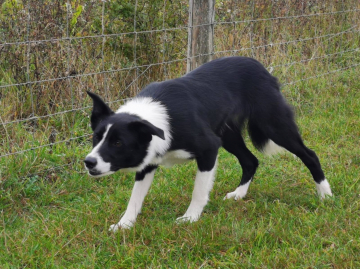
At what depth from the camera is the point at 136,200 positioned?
3.49 meters

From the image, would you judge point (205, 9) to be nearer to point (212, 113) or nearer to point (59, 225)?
point (212, 113)

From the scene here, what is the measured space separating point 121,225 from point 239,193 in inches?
41.2

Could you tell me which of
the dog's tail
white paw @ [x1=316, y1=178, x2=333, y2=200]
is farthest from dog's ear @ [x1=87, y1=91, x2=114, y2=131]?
white paw @ [x1=316, y1=178, x2=333, y2=200]

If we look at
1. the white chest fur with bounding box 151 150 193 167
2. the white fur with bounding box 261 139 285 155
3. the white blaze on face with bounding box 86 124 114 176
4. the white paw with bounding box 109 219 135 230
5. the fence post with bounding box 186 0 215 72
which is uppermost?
the fence post with bounding box 186 0 215 72

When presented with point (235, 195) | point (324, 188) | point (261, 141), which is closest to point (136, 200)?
point (235, 195)

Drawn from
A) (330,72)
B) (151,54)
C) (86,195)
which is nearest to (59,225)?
(86,195)

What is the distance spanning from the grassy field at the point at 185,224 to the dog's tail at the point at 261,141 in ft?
1.03

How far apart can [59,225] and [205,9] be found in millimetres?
2739

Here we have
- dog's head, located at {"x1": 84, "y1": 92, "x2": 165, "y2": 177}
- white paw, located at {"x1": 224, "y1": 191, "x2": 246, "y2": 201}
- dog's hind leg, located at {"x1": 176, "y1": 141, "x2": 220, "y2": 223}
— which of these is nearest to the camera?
dog's head, located at {"x1": 84, "y1": 92, "x2": 165, "y2": 177}

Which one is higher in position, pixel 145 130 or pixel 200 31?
pixel 200 31

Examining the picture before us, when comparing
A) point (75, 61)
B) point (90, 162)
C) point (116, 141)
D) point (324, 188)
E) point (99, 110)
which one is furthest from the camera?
point (75, 61)

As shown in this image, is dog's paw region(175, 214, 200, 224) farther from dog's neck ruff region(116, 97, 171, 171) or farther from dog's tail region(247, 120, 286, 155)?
dog's tail region(247, 120, 286, 155)

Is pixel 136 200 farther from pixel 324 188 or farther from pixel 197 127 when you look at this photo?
pixel 324 188

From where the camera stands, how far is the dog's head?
301 centimetres
